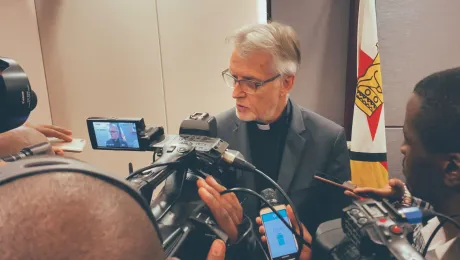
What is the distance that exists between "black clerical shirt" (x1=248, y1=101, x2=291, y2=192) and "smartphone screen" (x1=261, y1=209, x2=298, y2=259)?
517 mm

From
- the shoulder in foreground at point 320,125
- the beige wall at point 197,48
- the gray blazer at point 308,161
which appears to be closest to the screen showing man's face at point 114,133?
the gray blazer at point 308,161

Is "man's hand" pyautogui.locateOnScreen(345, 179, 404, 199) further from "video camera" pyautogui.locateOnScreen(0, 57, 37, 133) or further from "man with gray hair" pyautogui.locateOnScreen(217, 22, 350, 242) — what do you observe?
"video camera" pyautogui.locateOnScreen(0, 57, 37, 133)

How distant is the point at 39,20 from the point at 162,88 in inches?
30.0

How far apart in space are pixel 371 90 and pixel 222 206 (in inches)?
55.1

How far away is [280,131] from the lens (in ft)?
4.39

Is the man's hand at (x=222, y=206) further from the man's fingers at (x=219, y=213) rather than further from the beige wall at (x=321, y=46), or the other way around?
the beige wall at (x=321, y=46)

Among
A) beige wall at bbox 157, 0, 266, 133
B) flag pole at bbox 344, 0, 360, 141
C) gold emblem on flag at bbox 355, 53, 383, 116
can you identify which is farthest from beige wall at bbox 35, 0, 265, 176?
gold emblem on flag at bbox 355, 53, 383, 116

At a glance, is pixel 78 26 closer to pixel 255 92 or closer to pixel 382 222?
pixel 255 92

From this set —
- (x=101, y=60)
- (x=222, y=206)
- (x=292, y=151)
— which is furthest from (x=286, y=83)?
(x=101, y=60)

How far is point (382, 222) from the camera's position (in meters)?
0.57

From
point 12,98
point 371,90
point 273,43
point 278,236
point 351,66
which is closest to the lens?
point 12,98

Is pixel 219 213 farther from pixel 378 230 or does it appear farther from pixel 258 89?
pixel 258 89

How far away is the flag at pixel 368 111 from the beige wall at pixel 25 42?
5.54ft

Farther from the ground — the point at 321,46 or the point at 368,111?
the point at 321,46
